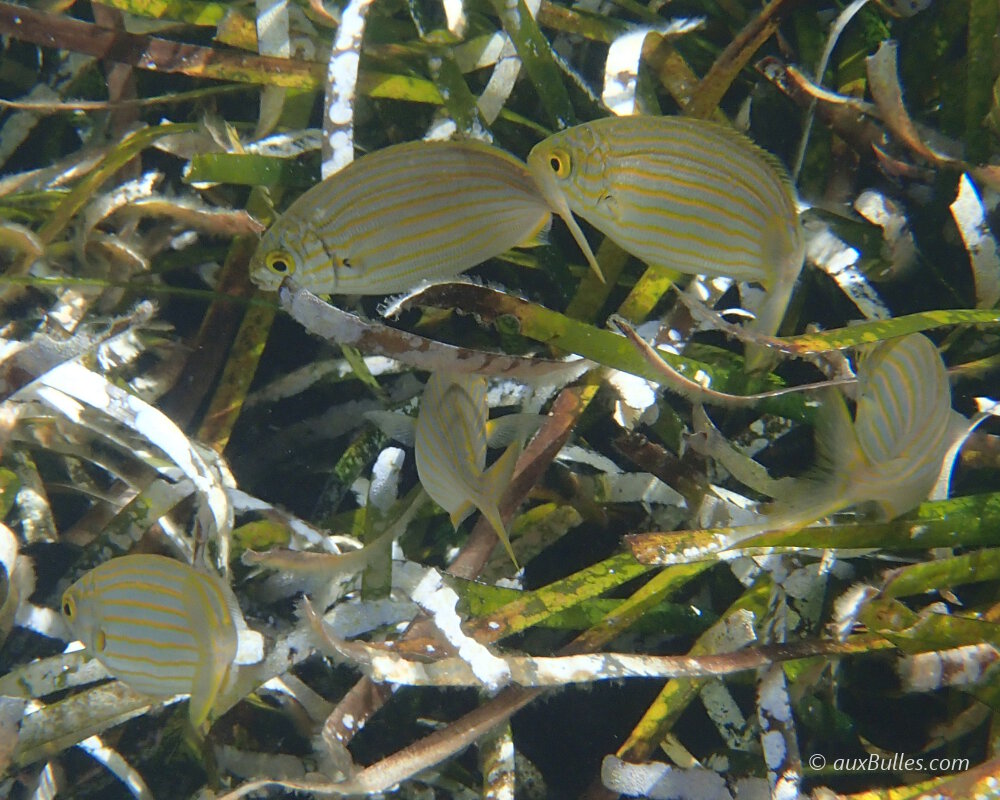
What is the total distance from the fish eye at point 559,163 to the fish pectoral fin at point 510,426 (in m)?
0.82

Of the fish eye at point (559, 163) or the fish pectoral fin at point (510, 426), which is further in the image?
the fish pectoral fin at point (510, 426)

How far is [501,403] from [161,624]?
1.36 m

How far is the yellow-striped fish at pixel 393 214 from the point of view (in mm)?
1854

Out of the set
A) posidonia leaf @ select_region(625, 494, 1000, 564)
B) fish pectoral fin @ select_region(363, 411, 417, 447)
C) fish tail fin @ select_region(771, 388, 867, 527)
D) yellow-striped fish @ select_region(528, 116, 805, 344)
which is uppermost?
yellow-striped fish @ select_region(528, 116, 805, 344)

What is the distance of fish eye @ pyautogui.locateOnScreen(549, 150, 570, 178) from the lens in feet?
5.99

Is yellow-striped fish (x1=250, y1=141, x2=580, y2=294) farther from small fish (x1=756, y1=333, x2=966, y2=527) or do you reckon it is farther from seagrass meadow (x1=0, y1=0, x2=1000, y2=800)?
small fish (x1=756, y1=333, x2=966, y2=527)

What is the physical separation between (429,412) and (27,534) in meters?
1.95

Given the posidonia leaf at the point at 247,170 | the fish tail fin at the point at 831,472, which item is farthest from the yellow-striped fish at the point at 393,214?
the fish tail fin at the point at 831,472

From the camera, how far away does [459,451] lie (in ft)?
6.31

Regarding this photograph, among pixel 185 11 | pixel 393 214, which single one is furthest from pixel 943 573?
pixel 185 11

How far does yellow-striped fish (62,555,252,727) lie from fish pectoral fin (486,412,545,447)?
0.99 metres
